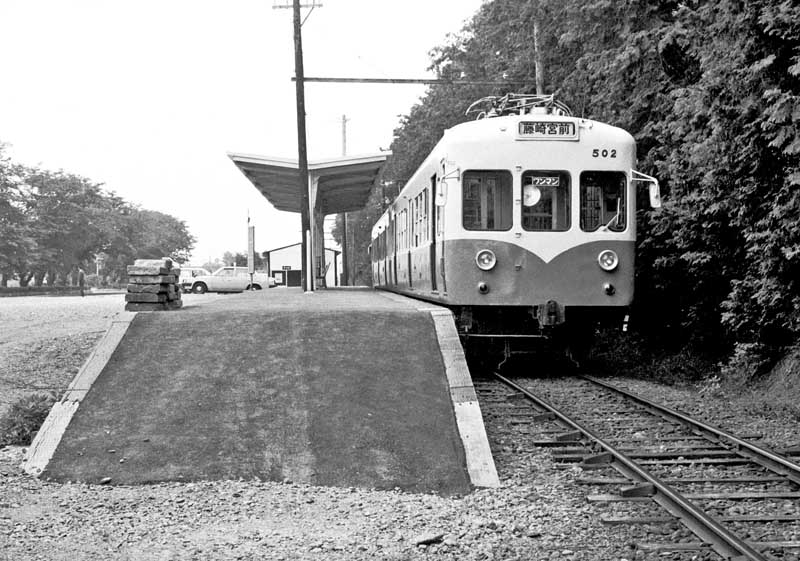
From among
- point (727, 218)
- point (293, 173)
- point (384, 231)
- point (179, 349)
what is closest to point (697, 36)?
point (727, 218)

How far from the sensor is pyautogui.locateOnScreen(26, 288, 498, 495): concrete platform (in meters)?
6.74

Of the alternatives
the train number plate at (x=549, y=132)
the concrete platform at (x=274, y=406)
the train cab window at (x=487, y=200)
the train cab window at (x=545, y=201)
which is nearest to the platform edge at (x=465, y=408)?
the concrete platform at (x=274, y=406)

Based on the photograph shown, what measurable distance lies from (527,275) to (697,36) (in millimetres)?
3645

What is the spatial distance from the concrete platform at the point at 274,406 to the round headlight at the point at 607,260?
296 centimetres

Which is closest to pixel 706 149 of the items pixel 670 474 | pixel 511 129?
pixel 511 129

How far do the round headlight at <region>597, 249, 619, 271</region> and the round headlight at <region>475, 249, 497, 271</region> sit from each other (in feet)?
4.64

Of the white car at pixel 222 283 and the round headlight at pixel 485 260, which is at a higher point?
the round headlight at pixel 485 260

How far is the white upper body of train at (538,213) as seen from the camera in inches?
473

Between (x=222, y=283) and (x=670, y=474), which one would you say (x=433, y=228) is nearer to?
(x=670, y=474)

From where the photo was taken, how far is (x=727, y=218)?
37.5 feet

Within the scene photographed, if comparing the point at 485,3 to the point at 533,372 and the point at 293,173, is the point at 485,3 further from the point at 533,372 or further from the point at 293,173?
the point at 533,372

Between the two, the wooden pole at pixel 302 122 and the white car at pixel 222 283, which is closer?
the wooden pole at pixel 302 122

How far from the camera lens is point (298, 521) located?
5664 mm

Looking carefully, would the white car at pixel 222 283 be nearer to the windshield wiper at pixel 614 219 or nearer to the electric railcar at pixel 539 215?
the electric railcar at pixel 539 215
